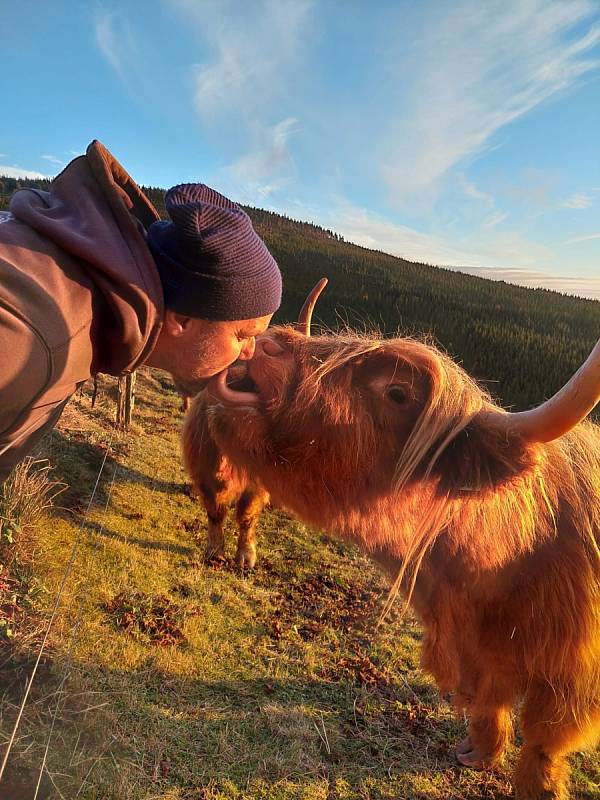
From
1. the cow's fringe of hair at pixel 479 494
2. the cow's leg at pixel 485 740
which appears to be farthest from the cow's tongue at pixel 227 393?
the cow's leg at pixel 485 740

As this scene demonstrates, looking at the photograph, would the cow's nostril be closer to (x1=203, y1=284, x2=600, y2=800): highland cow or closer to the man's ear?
(x1=203, y1=284, x2=600, y2=800): highland cow

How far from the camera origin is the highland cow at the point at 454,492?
1813 millimetres

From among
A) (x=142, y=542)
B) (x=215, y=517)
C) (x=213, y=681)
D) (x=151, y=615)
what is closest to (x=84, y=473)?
(x=142, y=542)

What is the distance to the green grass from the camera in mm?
2674

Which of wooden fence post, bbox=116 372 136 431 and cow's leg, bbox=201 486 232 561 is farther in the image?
wooden fence post, bbox=116 372 136 431

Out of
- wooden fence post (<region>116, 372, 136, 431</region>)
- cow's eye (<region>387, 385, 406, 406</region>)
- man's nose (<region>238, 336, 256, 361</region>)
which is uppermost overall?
man's nose (<region>238, 336, 256, 361</region>)

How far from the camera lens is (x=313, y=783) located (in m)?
2.79

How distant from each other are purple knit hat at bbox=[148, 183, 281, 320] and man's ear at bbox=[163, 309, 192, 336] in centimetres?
4

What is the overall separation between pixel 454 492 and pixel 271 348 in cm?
90

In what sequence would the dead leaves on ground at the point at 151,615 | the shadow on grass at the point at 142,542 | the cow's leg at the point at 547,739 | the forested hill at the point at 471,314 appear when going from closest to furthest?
the cow's leg at the point at 547,739 → the dead leaves on ground at the point at 151,615 → the shadow on grass at the point at 142,542 → the forested hill at the point at 471,314

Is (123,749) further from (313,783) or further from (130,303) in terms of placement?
(130,303)

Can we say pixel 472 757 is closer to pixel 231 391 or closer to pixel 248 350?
pixel 231 391

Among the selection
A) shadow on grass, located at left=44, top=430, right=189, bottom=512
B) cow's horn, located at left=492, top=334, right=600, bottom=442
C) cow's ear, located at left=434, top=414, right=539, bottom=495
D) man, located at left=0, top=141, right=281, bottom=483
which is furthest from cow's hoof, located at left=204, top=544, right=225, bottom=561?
cow's horn, located at left=492, top=334, right=600, bottom=442

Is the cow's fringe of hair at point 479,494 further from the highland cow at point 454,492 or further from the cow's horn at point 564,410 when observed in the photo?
the cow's horn at point 564,410
